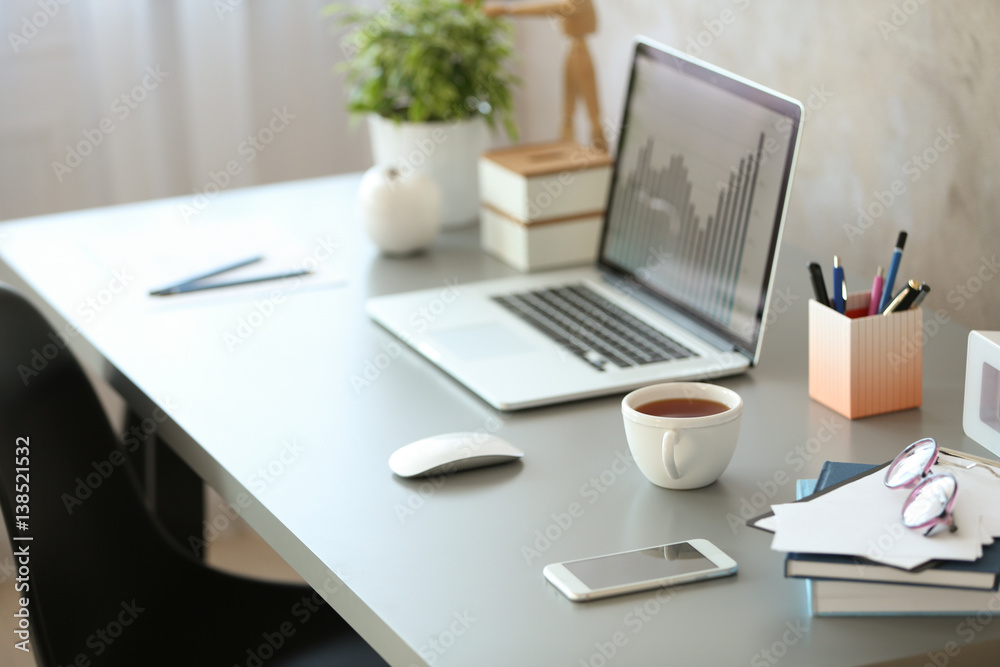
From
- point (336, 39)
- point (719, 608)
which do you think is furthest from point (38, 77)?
point (719, 608)

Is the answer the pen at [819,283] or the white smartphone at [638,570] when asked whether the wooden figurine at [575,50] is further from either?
the white smartphone at [638,570]

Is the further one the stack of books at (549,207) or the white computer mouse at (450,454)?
the stack of books at (549,207)

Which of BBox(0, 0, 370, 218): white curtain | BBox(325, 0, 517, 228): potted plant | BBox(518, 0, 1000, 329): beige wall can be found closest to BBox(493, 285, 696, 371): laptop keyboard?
BBox(518, 0, 1000, 329): beige wall

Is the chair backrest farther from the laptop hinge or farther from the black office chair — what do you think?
the laptop hinge

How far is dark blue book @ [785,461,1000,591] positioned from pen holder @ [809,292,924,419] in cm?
32

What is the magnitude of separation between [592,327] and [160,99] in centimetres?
133

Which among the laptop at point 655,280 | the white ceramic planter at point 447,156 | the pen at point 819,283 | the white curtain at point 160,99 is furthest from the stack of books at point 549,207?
the white curtain at point 160,99

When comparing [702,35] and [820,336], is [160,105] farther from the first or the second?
[820,336]

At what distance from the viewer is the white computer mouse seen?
966 mm

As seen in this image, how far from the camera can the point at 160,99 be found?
7.45ft

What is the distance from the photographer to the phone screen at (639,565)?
2.64ft

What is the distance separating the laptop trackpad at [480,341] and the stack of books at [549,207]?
23 centimetres

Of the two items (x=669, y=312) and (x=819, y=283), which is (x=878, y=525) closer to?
(x=819, y=283)

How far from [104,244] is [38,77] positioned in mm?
720
